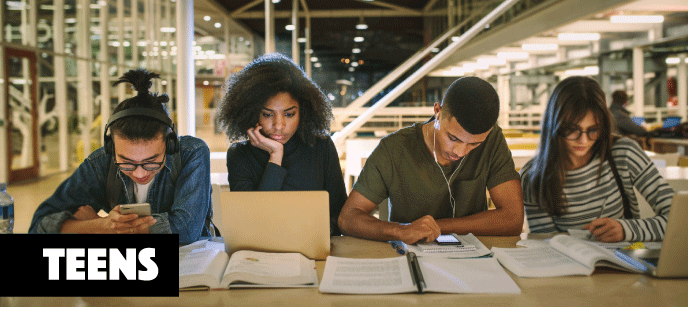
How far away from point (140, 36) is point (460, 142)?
11.6 meters

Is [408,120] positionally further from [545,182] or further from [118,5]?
[118,5]

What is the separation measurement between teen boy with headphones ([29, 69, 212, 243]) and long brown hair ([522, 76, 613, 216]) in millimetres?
1323

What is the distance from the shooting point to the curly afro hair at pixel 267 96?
7.21 feet

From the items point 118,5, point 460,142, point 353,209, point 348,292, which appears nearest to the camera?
point 348,292

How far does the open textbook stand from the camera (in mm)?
1337

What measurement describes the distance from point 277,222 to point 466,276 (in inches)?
22.8

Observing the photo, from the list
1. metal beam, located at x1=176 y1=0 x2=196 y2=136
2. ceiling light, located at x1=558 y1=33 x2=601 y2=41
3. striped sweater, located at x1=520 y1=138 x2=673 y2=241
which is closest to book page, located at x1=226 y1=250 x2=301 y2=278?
striped sweater, located at x1=520 y1=138 x2=673 y2=241

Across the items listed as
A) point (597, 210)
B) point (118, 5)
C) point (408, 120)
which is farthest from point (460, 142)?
A: point (118, 5)

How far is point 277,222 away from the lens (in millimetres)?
1578

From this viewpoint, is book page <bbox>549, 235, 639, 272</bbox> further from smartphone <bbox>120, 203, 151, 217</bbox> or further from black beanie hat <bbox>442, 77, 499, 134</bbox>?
smartphone <bbox>120, 203, 151, 217</bbox>

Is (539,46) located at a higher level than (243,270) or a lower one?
Answer: higher

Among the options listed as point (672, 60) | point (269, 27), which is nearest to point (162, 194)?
point (269, 27)

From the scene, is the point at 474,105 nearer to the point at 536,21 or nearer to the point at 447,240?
the point at 447,240

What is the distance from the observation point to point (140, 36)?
11891 millimetres
